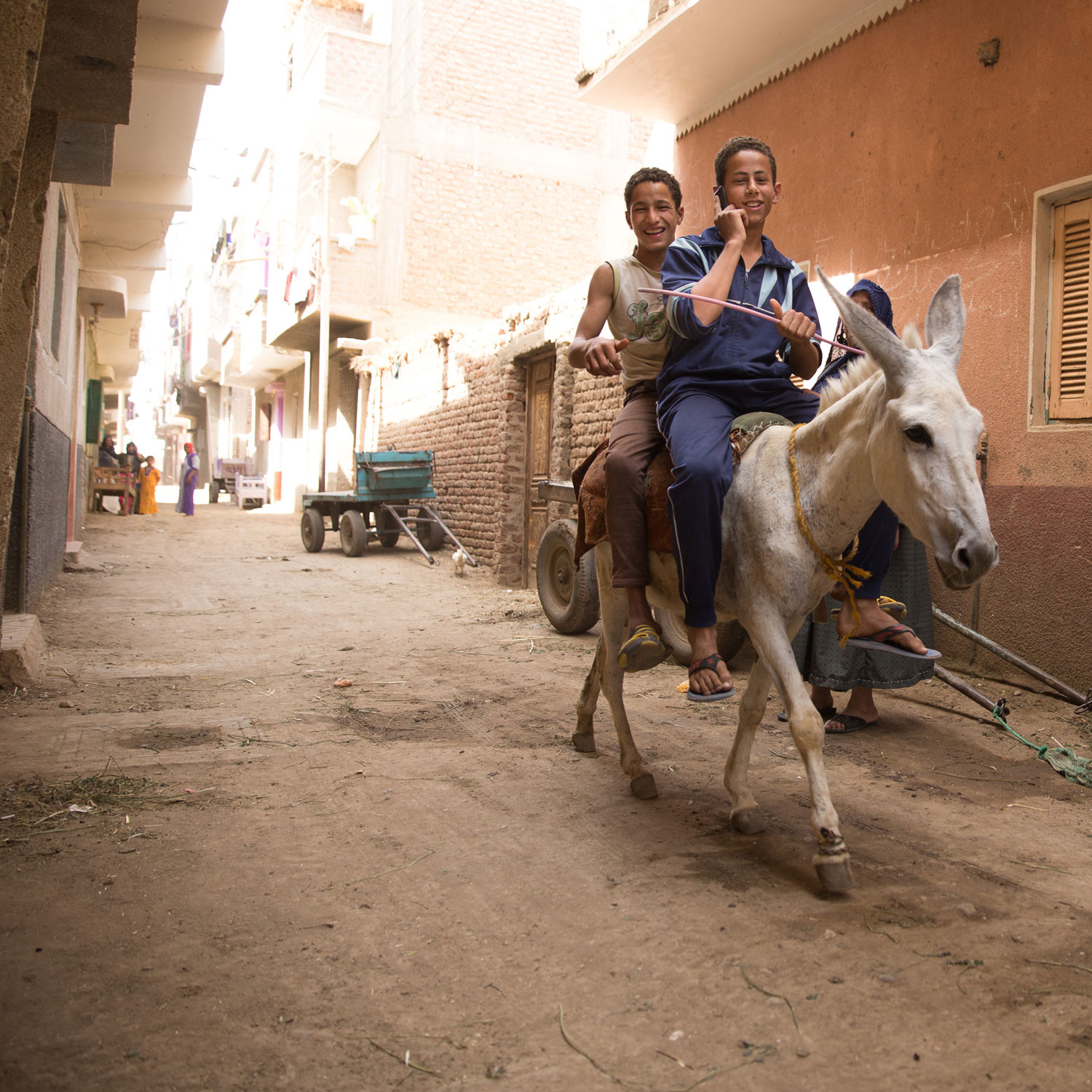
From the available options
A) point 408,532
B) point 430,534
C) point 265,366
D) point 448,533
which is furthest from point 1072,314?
point 265,366

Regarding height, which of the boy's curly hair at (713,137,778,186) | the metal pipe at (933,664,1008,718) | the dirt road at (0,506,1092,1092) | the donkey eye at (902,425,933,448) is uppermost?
the boy's curly hair at (713,137,778,186)

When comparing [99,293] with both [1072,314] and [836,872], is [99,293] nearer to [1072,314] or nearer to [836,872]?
[1072,314]

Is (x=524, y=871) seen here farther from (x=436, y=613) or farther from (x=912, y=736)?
(x=436, y=613)

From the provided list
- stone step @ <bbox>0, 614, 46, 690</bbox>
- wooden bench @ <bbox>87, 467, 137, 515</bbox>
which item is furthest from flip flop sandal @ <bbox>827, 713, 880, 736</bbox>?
wooden bench @ <bbox>87, 467, 137, 515</bbox>

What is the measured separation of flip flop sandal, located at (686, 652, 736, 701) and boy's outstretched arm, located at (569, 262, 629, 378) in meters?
1.07

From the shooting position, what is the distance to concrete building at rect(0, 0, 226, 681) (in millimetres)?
2506

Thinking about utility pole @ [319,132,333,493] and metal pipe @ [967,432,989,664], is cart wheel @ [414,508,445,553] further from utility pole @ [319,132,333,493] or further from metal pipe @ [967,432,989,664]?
metal pipe @ [967,432,989,664]

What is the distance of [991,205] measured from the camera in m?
5.75

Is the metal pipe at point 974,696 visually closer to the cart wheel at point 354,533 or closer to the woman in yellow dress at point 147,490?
the cart wheel at point 354,533

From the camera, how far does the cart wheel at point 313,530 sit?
14.5 meters

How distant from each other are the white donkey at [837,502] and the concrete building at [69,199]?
214cm

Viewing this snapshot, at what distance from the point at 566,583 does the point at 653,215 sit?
4.68 m

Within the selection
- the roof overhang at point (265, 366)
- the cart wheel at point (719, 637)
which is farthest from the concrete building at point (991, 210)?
the roof overhang at point (265, 366)

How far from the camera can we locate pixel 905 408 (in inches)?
97.4
